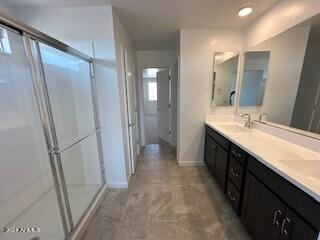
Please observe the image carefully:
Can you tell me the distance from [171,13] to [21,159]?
247 cm

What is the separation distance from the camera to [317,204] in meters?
0.79

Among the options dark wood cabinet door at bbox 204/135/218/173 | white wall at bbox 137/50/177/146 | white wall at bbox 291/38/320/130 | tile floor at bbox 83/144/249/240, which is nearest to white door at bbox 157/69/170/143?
white wall at bbox 137/50/177/146

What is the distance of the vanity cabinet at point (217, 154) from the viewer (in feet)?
6.41

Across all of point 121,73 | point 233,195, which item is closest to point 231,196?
point 233,195

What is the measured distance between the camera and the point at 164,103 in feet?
13.7

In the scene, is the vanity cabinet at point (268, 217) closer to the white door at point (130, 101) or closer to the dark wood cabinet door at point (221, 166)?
the dark wood cabinet door at point (221, 166)

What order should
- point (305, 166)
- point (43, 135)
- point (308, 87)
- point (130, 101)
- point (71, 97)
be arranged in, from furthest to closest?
1. point (130, 101)
2. point (71, 97)
3. point (43, 135)
4. point (308, 87)
5. point (305, 166)

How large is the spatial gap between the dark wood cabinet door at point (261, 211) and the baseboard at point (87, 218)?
1.63m

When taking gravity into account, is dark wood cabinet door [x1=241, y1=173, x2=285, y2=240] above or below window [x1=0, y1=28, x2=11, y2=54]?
below

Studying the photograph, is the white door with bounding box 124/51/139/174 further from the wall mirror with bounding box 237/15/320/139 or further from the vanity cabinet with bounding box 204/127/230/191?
the wall mirror with bounding box 237/15/320/139

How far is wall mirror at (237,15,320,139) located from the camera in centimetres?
139

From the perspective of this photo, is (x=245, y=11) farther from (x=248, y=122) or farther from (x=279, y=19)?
(x=248, y=122)

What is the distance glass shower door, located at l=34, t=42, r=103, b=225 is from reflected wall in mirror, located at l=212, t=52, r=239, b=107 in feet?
6.63

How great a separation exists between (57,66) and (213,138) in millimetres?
2341
